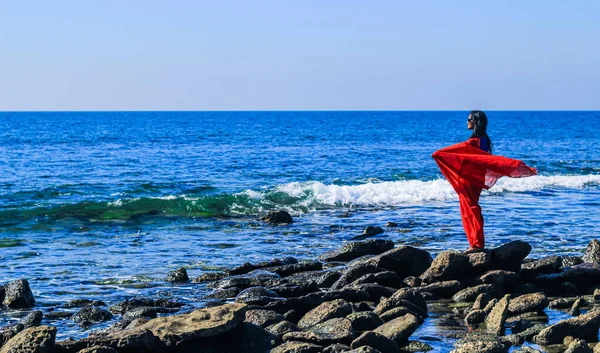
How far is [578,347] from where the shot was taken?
827cm

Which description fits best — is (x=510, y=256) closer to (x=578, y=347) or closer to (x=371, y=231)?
(x=578, y=347)

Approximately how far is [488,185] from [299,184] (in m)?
16.1

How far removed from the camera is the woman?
1238cm

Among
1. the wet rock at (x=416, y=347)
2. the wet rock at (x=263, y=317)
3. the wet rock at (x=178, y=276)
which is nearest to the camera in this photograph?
the wet rock at (x=416, y=347)

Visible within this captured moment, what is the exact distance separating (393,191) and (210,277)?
1443 cm

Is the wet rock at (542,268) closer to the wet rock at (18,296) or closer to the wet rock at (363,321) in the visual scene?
the wet rock at (363,321)

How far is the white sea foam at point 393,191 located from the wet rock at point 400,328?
15362 mm

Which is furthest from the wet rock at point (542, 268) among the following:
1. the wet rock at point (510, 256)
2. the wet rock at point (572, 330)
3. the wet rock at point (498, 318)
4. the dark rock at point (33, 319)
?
the dark rock at point (33, 319)

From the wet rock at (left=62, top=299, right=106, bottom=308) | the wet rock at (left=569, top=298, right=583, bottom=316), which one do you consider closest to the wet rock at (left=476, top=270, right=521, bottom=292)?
the wet rock at (left=569, top=298, right=583, bottom=316)

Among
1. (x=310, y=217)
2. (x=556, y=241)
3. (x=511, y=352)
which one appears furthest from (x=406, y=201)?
(x=511, y=352)

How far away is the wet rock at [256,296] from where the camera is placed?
35.1 ft

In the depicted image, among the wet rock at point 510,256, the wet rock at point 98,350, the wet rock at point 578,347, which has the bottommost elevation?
the wet rock at point 98,350

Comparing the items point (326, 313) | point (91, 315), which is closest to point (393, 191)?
point (91, 315)

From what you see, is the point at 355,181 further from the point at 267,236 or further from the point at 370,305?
the point at 370,305
